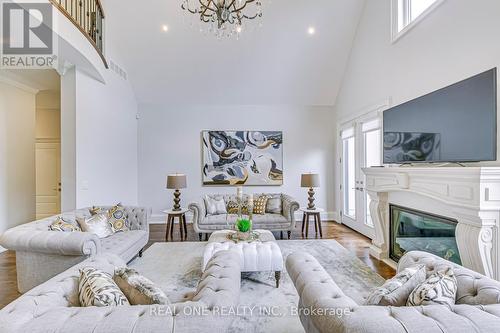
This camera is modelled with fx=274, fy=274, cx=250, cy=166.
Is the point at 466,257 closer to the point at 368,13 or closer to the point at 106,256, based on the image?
the point at 106,256

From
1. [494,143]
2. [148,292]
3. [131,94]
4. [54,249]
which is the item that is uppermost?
[131,94]

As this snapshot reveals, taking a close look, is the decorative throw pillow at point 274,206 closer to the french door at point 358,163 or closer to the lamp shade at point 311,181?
the lamp shade at point 311,181

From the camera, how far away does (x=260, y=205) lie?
5.59 meters

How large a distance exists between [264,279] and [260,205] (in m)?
2.34

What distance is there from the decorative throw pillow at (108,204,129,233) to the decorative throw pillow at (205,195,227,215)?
1677 millimetres

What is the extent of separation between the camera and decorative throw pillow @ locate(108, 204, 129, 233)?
3.98m

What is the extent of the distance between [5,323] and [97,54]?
4540mm

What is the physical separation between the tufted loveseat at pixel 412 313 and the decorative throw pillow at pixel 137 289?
0.80m

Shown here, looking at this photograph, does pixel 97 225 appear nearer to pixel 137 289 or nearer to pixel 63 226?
pixel 63 226

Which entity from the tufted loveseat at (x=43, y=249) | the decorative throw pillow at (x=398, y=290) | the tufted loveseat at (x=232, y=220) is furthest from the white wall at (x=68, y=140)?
the decorative throw pillow at (x=398, y=290)

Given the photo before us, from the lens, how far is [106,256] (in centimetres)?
200

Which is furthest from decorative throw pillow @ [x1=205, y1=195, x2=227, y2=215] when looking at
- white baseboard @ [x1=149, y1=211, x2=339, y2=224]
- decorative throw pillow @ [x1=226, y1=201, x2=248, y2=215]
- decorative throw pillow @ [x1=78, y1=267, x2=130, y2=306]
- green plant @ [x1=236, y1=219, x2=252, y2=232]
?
decorative throw pillow @ [x1=78, y1=267, x2=130, y2=306]

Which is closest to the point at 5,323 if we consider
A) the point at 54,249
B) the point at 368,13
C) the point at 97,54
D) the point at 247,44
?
the point at 54,249

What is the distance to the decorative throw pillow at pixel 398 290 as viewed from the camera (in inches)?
56.3
